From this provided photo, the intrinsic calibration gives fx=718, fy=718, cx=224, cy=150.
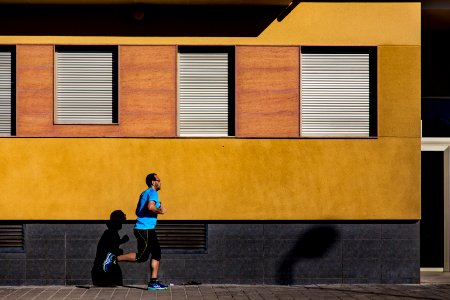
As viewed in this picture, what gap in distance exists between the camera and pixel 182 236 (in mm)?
12188

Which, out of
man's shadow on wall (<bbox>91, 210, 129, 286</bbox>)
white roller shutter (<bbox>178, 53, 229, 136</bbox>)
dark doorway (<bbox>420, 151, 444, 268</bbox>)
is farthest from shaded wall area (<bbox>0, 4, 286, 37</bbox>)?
dark doorway (<bbox>420, 151, 444, 268</bbox>)

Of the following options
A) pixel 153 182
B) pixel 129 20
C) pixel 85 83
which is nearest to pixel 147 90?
pixel 85 83

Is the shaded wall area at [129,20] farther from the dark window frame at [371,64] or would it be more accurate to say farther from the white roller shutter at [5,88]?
the dark window frame at [371,64]

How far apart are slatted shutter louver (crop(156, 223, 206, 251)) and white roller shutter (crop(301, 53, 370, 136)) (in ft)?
8.23

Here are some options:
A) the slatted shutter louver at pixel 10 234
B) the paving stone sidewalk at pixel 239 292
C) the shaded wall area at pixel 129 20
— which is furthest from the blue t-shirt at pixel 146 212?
the shaded wall area at pixel 129 20

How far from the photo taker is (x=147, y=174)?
39.7 feet

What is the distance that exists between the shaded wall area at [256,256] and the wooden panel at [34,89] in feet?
5.57

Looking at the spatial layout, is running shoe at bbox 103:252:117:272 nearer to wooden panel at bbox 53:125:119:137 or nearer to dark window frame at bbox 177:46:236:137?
wooden panel at bbox 53:125:119:137

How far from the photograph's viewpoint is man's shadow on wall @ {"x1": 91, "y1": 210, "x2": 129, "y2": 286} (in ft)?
39.2

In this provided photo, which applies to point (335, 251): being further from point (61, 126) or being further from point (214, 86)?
point (61, 126)

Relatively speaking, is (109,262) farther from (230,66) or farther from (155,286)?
(230,66)

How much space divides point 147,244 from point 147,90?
2622 millimetres

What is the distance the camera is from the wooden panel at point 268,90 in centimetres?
1223

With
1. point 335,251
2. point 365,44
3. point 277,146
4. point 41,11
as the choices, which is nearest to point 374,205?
point 335,251
